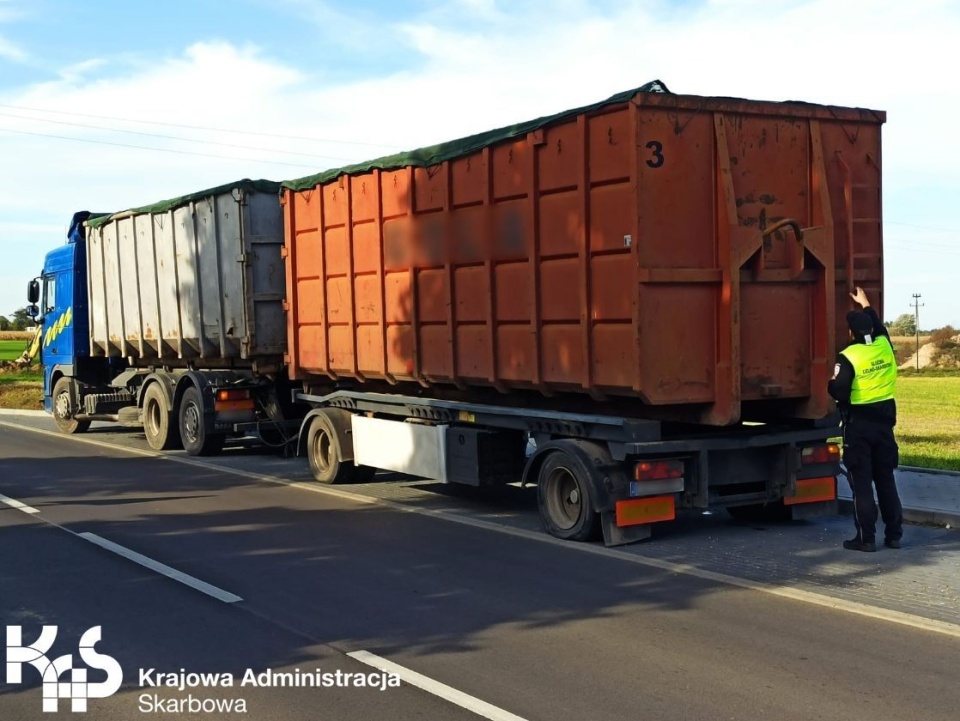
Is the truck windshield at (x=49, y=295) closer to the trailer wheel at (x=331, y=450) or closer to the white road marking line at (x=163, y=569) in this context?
the trailer wheel at (x=331, y=450)

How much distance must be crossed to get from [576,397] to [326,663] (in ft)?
14.1

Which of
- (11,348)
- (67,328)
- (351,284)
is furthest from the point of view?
(11,348)

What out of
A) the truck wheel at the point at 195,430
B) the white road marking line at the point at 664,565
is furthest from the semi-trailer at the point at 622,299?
the truck wheel at the point at 195,430

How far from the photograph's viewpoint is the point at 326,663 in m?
5.76

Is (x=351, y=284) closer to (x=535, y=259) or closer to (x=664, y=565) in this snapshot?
(x=535, y=259)

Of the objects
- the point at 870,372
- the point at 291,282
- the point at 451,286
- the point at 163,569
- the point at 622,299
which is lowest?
the point at 163,569

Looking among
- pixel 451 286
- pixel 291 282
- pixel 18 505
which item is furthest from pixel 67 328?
pixel 451 286

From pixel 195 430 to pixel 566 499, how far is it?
814cm

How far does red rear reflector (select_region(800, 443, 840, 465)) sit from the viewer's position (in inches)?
376

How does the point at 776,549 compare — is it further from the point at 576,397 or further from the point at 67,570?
the point at 67,570

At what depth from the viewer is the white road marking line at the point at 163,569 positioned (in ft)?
23.9

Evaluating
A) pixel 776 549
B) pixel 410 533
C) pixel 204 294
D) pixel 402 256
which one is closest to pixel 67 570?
pixel 410 533

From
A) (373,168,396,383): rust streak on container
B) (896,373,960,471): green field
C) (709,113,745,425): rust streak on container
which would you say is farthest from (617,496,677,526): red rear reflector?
(896,373,960,471): green field

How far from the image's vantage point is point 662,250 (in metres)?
8.40
